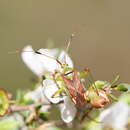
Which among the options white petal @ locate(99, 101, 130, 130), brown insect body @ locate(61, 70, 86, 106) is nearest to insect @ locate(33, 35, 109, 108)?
brown insect body @ locate(61, 70, 86, 106)

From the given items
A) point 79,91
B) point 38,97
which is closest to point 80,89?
point 79,91

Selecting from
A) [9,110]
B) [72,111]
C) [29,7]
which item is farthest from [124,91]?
[29,7]

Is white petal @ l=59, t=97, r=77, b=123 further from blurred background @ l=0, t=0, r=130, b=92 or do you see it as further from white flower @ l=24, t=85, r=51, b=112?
blurred background @ l=0, t=0, r=130, b=92

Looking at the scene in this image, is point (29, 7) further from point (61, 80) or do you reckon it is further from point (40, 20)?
point (61, 80)

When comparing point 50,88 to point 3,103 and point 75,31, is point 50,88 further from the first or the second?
point 75,31

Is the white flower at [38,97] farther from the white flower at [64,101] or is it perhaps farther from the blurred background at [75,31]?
the blurred background at [75,31]

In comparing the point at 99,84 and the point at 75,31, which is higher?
the point at 75,31
